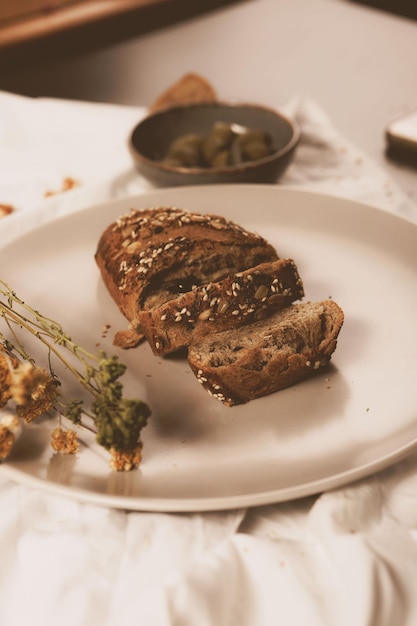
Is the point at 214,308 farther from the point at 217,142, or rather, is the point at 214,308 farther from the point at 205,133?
the point at 205,133

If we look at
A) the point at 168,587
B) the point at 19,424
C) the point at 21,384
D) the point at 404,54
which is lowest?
the point at 404,54

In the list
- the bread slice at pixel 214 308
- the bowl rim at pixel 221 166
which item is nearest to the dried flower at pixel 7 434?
the bread slice at pixel 214 308

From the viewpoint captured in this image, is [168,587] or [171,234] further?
[171,234]

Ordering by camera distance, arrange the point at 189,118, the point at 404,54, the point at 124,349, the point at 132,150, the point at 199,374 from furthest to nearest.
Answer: the point at 404,54 < the point at 189,118 < the point at 132,150 < the point at 124,349 < the point at 199,374

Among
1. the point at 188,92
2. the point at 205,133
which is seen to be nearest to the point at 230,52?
the point at 188,92

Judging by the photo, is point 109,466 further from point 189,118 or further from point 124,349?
point 189,118

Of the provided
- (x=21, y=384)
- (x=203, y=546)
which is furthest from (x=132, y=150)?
(x=203, y=546)

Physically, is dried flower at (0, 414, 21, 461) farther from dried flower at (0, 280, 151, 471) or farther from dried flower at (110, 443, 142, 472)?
dried flower at (110, 443, 142, 472)

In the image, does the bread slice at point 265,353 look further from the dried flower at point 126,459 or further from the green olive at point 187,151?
the green olive at point 187,151
